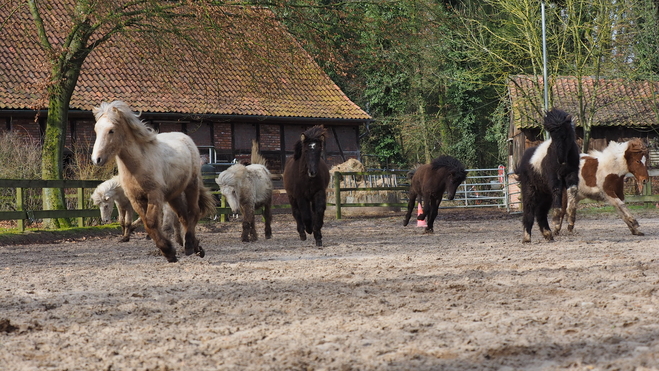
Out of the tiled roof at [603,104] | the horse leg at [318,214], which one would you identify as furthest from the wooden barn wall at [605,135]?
the horse leg at [318,214]

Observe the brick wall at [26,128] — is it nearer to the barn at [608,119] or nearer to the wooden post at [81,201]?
the wooden post at [81,201]

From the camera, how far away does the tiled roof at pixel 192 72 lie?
1723cm

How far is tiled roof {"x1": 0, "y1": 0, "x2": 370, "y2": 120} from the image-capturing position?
1723cm

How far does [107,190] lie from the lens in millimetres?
16047

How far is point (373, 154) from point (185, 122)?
582 inches

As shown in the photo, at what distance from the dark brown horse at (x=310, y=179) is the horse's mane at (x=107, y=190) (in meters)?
4.41

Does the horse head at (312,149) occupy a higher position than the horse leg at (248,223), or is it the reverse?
the horse head at (312,149)

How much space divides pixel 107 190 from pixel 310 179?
5307mm

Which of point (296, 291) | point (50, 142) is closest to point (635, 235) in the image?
point (296, 291)

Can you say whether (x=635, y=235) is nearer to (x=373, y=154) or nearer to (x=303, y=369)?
(x=303, y=369)

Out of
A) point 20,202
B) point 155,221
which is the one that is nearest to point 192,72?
point 20,202

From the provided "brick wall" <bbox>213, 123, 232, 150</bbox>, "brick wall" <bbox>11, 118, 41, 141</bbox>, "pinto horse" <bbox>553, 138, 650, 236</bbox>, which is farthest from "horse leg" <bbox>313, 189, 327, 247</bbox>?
"brick wall" <bbox>213, 123, 232, 150</bbox>

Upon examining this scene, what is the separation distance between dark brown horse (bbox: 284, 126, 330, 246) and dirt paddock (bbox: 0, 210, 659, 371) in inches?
74.1

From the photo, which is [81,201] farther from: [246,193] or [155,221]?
[155,221]
